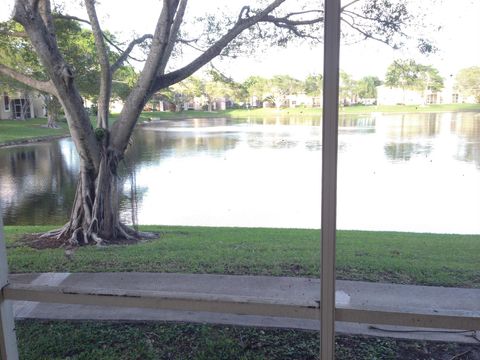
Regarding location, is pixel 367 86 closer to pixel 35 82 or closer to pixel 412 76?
pixel 412 76

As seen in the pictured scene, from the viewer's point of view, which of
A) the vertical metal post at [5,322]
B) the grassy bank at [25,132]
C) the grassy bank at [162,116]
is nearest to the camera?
the vertical metal post at [5,322]

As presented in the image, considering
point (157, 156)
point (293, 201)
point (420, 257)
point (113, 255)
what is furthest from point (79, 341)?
point (157, 156)

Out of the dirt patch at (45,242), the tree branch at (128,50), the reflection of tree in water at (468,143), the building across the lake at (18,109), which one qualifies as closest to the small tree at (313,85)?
the tree branch at (128,50)

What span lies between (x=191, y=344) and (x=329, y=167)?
184 centimetres

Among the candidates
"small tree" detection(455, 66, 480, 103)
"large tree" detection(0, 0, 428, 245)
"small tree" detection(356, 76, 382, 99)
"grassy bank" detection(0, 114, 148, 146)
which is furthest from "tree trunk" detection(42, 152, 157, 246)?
"grassy bank" detection(0, 114, 148, 146)

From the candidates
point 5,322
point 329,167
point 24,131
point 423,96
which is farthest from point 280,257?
point 24,131

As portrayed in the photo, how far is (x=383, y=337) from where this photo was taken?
312 cm

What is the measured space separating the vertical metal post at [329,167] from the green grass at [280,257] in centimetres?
247

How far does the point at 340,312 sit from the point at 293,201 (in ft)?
33.2

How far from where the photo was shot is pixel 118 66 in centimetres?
712

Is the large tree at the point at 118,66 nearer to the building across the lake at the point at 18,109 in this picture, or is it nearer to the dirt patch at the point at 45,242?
the dirt patch at the point at 45,242

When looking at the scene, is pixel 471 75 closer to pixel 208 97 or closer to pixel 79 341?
pixel 208 97

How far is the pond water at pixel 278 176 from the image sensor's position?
392 inches

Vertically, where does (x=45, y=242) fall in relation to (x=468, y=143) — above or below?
below
